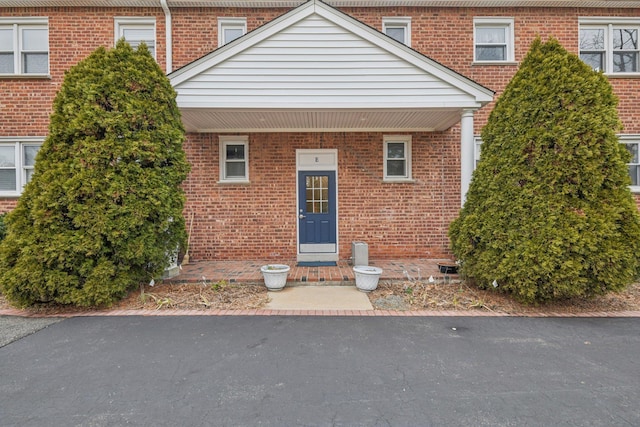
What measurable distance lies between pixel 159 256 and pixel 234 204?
268 centimetres

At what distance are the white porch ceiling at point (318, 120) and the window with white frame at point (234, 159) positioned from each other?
0.26 metres

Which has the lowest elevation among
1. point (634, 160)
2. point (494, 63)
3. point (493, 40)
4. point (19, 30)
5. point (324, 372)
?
point (324, 372)

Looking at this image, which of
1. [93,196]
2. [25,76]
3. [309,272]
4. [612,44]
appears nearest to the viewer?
[93,196]

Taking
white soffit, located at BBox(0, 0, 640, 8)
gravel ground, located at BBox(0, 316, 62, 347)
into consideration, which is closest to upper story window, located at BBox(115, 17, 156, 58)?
Result: white soffit, located at BBox(0, 0, 640, 8)

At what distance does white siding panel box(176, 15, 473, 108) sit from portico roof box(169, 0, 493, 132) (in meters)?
0.02

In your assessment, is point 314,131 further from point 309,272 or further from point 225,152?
point 309,272

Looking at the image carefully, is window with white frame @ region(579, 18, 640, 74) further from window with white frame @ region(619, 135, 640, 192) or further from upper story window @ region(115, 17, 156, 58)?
upper story window @ region(115, 17, 156, 58)

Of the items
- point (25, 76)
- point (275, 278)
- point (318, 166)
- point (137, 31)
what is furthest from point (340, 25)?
point (25, 76)

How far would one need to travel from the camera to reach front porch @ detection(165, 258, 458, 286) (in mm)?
5371

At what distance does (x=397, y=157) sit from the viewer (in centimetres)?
717

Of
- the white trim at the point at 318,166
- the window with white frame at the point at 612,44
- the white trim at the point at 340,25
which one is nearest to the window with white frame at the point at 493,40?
the window with white frame at the point at 612,44

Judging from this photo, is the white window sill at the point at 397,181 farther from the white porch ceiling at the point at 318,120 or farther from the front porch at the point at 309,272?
the front porch at the point at 309,272

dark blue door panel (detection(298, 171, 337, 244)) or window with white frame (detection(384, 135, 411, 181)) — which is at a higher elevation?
window with white frame (detection(384, 135, 411, 181))

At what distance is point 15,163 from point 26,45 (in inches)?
110
